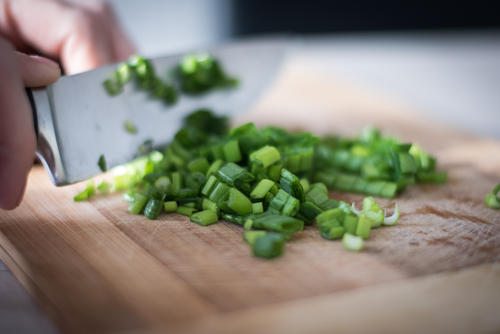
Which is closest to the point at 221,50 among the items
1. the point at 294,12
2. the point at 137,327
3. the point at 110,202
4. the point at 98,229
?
the point at 110,202

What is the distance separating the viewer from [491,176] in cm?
207

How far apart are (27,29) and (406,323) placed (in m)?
1.89

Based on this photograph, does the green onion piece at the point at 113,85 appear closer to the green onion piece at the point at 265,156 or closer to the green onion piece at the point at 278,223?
the green onion piece at the point at 265,156

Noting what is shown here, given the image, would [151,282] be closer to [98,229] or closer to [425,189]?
[98,229]

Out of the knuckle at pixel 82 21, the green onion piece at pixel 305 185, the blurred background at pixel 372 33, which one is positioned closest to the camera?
the green onion piece at pixel 305 185

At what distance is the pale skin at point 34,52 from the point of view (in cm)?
133

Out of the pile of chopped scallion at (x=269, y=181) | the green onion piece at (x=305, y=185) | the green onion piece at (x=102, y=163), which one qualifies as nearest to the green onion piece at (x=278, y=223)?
the pile of chopped scallion at (x=269, y=181)

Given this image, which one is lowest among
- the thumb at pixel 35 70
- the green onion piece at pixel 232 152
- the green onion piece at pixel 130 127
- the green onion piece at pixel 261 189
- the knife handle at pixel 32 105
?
the green onion piece at pixel 261 189

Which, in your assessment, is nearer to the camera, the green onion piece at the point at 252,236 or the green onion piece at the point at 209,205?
the green onion piece at the point at 252,236

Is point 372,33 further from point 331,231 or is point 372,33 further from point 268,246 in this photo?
point 268,246

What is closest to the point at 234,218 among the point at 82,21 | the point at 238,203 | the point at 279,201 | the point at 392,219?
the point at 238,203

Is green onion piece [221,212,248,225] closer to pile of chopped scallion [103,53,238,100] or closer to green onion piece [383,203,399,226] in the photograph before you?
green onion piece [383,203,399,226]

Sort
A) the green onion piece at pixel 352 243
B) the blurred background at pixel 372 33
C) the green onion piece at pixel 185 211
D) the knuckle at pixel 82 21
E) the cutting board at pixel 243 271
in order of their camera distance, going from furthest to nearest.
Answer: the blurred background at pixel 372 33 → the knuckle at pixel 82 21 → the green onion piece at pixel 185 211 → the green onion piece at pixel 352 243 → the cutting board at pixel 243 271

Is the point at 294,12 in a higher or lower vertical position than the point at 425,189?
higher
